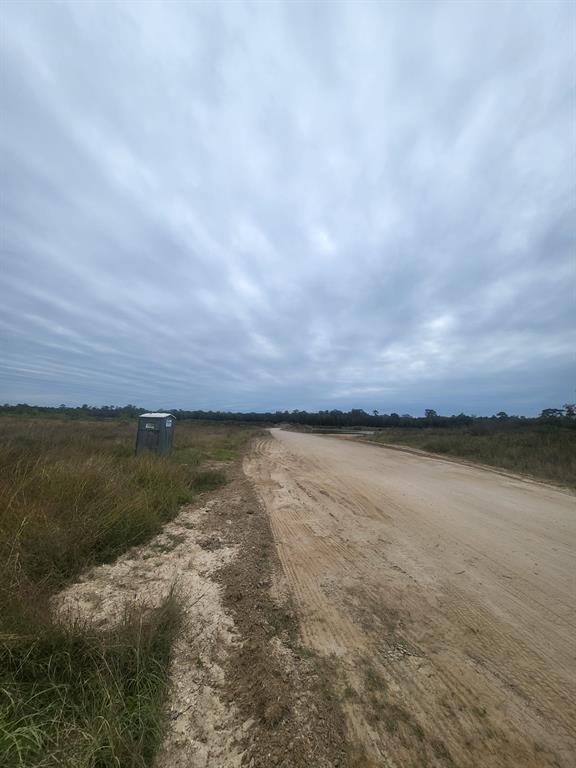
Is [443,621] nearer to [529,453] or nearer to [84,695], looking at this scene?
[84,695]

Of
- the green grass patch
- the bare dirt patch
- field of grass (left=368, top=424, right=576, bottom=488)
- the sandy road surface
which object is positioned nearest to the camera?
the green grass patch

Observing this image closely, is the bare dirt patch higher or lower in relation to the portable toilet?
lower

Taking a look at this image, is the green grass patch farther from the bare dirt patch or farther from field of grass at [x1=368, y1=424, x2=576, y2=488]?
field of grass at [x1=368, y1=424, x2=576, y2=488]

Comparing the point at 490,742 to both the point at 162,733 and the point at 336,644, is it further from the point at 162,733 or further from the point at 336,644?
the point at 162,733

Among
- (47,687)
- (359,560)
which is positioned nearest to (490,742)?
(359,560)

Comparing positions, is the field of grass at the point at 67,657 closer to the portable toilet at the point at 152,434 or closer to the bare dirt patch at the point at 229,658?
the bare dirt patch at the point at 229,658

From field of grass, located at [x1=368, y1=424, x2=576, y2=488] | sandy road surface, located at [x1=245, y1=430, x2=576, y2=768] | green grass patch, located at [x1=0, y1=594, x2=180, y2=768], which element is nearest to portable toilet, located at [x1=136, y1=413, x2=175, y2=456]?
sandy road surface, located at [x1=245, y1=430, x2=576, y2=768]

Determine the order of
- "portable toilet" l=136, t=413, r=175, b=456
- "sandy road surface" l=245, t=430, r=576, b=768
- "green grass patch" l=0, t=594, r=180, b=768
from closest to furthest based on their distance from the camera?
"green grass patch" l=0, t=594, r=180, b=768, "sandy road surface" l=245, t=430, r=576, b=768, "portable toilet" l=136, t=413, r=175, b=456

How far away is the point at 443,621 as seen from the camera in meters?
3.11

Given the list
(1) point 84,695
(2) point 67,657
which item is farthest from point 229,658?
(2) point 67,657

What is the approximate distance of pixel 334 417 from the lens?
94.1 meters

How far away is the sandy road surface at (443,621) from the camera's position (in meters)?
2.04

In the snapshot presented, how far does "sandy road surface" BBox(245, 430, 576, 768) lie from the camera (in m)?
2.04

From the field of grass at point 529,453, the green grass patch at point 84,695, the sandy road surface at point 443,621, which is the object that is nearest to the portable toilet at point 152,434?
the sandy road surface at point 443,621
